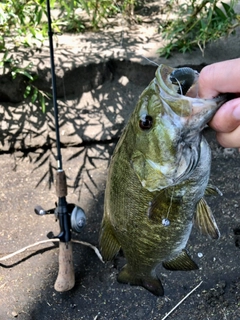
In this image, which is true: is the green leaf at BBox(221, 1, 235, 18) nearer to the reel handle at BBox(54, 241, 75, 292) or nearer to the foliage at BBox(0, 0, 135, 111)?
the foliage at BBox(0, 0, 135, 111)

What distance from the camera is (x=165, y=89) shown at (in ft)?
3.22

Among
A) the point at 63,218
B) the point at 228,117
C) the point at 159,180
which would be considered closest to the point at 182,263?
the point at 159,180

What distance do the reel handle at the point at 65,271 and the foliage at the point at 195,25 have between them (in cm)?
179

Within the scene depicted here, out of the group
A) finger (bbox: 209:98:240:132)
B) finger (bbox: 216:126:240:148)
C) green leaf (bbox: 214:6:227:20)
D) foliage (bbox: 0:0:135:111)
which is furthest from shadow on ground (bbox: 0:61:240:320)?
finger (bbox: 209:98:240:132)

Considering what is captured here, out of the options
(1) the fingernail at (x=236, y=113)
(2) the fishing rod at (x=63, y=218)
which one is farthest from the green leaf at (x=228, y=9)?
(1) the fingernail at (x=236, y=113)

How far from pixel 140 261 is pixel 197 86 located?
2.26ft

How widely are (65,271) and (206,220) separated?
1383 millimetres

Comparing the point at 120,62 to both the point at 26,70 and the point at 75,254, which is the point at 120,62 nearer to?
the point at 26,70

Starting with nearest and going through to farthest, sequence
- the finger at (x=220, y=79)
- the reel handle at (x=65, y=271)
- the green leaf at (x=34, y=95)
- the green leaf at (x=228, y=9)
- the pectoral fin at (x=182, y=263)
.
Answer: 1. the finger at (x=220, y=79)
2. the pectoral fin at (x=182, y=263)
3. the reel handle at (x=65, y=271)
4. the green leaf at (x=228, y=9)
5. the green leaf at (x=34, y=95)

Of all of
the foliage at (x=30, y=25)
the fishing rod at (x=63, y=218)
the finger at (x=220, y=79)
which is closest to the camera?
the finger at (x=220, y=79)

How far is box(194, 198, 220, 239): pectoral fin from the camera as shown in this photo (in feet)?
4.23

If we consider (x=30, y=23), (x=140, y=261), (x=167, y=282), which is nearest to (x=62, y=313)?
(x=167, y=282)

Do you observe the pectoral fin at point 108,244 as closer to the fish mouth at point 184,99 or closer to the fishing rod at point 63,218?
the fish mouth at point 184,99

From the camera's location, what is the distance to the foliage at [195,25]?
3047 millimetres
